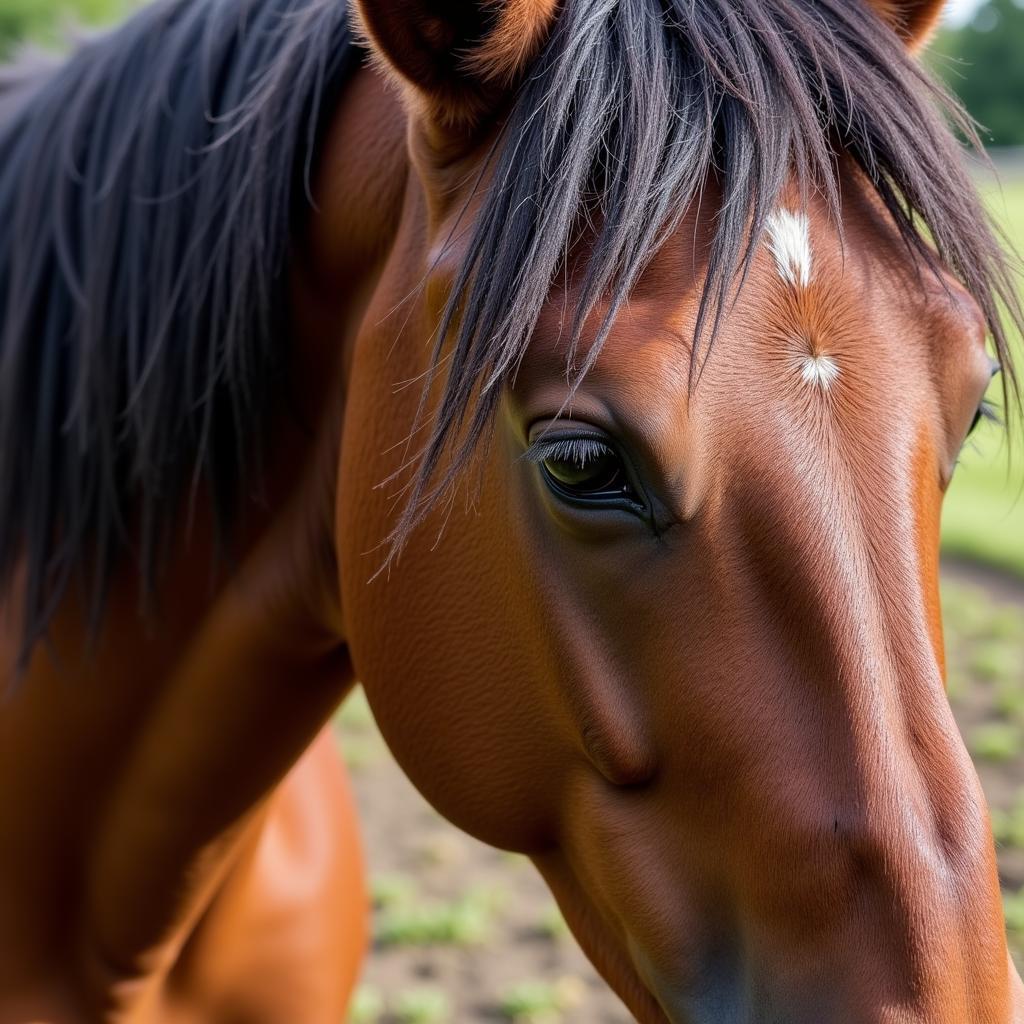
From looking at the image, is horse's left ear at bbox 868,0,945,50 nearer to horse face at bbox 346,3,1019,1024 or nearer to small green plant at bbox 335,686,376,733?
horse face at bbox 346,3,1019,1024

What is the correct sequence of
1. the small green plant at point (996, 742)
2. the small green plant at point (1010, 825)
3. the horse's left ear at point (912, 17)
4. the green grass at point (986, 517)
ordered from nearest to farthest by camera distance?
the horse's left ear at point (912, 17), the small green plant at point (1010, 825), the small green plant at point (996, 742), the green grass at point (986, 517)

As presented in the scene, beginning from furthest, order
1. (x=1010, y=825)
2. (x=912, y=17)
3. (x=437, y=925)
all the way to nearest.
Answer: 1. (x=1010, y=825)
2. (x=437, y=925)
3. (x=912, y=17)

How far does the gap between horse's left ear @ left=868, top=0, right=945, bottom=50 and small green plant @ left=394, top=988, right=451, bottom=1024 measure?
2.79m

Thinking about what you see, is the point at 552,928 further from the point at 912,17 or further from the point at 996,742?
the point at 912,17

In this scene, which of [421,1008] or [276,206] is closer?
[276,206]

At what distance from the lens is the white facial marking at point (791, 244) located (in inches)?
43.8

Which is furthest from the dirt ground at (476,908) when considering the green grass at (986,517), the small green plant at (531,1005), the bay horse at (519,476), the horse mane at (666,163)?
the horse mane at (666,163)

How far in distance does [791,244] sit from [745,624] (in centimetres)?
39

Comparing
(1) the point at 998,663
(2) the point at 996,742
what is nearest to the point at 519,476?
(2) the point at 996,742

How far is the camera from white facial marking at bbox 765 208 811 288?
1113 mm

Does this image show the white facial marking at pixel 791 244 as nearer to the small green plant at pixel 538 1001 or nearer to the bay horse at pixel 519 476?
the bay horse at pixel 519 476

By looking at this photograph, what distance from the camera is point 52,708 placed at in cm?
159

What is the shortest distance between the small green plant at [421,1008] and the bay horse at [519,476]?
1558 millimetres

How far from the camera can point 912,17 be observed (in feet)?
4.69
